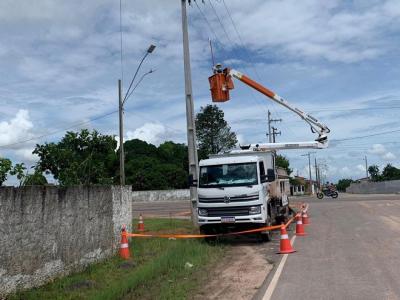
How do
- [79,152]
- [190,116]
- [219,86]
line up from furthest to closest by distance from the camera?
[79,152], [219,86], [190,116]

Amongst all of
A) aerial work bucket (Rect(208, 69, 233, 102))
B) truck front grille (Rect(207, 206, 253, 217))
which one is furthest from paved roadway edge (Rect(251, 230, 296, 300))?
aerial work bucket (Rect(208, 69, 233, 102))

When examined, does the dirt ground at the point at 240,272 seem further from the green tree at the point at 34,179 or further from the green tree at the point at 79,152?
the green tree at the point at 79,152

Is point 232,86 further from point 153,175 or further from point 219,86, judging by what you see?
point 153,175

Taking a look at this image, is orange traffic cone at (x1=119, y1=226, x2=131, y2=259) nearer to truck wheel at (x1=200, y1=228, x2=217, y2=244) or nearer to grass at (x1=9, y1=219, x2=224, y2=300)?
grass at (x1=9, y1=219, x2=224, y2=300)

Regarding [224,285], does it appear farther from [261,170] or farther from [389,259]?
[261,170]

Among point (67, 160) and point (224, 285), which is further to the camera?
point (67, 160)

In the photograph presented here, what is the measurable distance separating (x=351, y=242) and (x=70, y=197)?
7.93 metres

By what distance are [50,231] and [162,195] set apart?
56.2m

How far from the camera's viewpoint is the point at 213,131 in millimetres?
93375

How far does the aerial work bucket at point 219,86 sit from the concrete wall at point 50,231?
8.28 meters

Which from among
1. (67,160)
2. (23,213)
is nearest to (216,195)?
(23,213)

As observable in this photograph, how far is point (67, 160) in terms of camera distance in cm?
6456

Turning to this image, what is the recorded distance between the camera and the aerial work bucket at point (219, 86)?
Answer: 20.8 meters

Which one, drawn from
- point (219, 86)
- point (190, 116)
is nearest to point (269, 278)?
point (190, 116)
